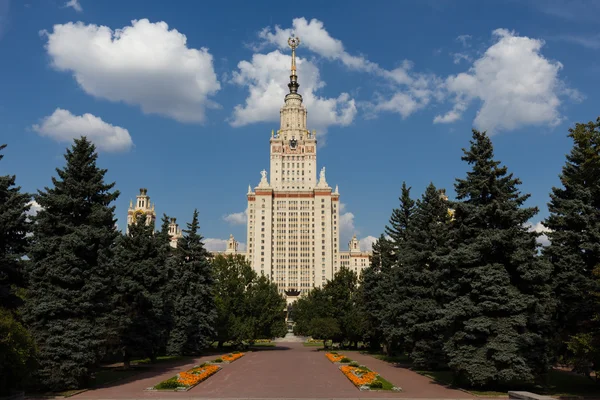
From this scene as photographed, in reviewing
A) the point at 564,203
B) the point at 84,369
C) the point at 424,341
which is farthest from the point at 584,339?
the point at 84,369

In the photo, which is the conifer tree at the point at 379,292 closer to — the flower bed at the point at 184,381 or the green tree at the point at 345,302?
the green tree at the point at 345,302

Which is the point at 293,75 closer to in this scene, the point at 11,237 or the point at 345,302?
the point at 345,302

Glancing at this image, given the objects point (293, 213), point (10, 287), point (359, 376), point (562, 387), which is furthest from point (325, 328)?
point (293, 213)

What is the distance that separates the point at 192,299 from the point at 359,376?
23004mm

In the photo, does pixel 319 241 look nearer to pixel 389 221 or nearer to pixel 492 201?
pixel 389 221

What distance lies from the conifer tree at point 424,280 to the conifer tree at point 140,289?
58.6 ft

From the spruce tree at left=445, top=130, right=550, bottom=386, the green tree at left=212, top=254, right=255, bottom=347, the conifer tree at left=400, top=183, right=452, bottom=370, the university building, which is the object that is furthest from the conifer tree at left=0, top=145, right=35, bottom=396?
the university building

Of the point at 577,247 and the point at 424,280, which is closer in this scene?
the point at 577,247

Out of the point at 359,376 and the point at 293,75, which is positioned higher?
the point at 293,75

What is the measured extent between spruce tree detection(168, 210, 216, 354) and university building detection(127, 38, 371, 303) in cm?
9316

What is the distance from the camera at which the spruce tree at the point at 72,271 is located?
2456 centimetres

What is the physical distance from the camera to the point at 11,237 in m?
25.0

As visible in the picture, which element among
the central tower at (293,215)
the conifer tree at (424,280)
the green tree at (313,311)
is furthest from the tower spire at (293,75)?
the conifer tree at (424,280)

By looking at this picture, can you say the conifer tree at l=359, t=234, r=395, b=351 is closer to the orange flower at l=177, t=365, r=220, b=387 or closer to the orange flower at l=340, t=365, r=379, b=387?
the orange flower at l=340, t=365, r=379, b=387
